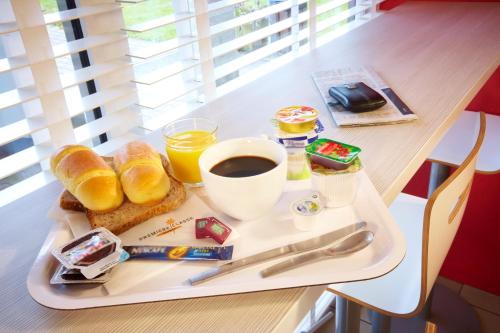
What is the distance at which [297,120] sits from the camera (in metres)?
0.79

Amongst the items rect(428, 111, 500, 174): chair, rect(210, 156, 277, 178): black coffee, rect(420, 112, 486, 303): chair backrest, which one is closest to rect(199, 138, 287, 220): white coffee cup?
rect(210, 156, 277, 178): black coffee

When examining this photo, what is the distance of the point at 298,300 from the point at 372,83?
0.77m

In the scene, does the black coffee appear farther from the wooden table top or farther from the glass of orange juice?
the wooden table top

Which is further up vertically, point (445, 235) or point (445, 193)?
point (445, 193)

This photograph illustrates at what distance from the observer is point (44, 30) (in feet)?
3.04

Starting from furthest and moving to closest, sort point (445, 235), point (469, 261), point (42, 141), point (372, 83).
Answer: point (469, 261), point (372, 83), point (42, 141), point (445, 235)

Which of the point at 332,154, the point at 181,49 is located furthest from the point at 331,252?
the point at 181,49

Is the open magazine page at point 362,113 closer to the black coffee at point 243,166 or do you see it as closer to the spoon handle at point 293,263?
the black coffee at point 243,166

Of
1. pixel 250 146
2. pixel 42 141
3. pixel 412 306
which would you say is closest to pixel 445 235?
pixel 412 306

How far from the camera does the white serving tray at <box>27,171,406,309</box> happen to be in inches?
21.3

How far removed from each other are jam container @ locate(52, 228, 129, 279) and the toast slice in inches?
2.4

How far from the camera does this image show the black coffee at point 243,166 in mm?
662

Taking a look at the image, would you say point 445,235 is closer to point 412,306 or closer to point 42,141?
point 412,306

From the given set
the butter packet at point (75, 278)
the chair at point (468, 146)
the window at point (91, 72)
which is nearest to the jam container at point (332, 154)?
the butter packet at point (75, 278)
